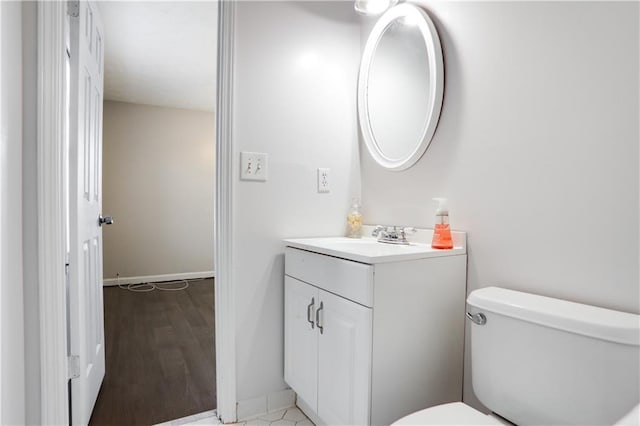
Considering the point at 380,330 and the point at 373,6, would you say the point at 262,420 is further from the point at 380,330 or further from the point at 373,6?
the point at 373,6

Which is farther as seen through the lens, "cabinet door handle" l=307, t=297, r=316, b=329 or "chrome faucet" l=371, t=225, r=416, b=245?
"chrome faucet" l=371, t=225, r=416, b=245

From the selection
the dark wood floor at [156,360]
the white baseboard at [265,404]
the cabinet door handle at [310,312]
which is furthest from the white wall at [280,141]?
the dark wood floor at [156,360]

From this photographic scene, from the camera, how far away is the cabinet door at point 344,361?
1085mm

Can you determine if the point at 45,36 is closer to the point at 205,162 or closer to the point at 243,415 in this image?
the point at 243,415

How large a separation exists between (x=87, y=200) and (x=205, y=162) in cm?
316

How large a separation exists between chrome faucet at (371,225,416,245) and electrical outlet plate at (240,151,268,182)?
1.92 feet

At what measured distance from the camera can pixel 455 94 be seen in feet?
4.41

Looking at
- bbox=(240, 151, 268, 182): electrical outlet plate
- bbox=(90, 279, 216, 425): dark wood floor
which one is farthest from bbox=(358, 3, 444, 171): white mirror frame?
bbox=(90, 279, 216, 425): dark wood floor

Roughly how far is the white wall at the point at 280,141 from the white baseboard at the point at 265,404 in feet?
0.08

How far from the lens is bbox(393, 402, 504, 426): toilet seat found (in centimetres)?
87

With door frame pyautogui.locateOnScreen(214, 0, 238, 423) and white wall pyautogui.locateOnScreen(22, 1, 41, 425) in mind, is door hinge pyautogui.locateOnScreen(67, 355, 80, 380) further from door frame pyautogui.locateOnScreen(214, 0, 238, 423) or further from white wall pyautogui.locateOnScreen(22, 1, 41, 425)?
door frame pyautogui.locateOnScreen(214, 0, 238, 423)

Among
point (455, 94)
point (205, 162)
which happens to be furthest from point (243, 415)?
point (205, 162)

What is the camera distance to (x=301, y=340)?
1.45 m

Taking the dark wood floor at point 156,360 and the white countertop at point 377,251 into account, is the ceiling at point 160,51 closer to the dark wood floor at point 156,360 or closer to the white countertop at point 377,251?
the white countertop at point 377,251
